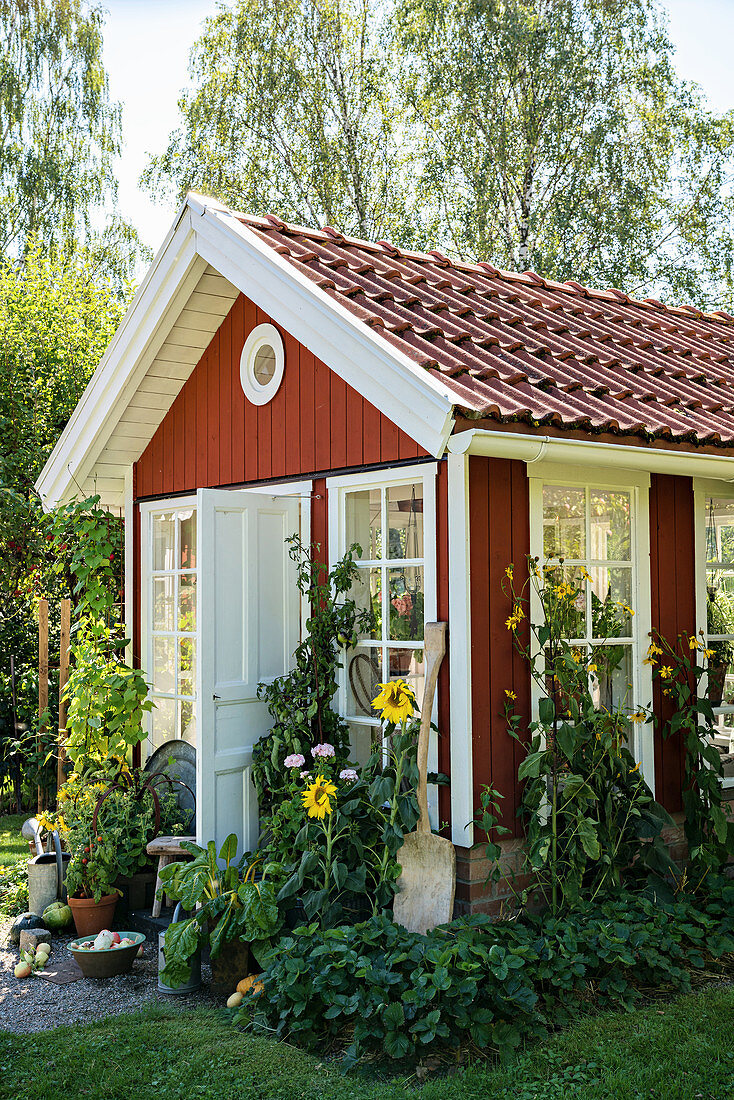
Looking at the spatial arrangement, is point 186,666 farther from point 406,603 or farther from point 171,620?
point 406,603

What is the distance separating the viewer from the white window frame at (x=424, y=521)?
15.9 feet

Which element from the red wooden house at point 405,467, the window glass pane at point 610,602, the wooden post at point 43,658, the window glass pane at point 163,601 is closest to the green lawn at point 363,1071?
the red wooden house at point 405,467

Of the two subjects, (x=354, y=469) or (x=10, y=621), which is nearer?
(x=354, y=469)

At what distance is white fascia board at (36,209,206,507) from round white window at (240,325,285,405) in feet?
1.89

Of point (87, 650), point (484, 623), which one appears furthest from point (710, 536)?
point (87, 650)

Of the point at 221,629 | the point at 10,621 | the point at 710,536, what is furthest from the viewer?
the point at 10,621

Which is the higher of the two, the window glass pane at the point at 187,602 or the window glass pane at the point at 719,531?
the window glass pane at the point at 719,531

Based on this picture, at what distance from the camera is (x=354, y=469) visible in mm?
5477

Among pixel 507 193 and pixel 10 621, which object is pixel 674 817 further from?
pixel 507 193

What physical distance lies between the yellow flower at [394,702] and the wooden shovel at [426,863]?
0.08m

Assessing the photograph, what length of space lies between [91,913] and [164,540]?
281 centimetres

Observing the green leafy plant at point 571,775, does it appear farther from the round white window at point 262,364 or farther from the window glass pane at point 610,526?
the round white window at point 262,364

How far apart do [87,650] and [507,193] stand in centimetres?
1395

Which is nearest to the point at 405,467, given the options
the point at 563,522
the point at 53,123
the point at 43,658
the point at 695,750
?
the point at 563,522
